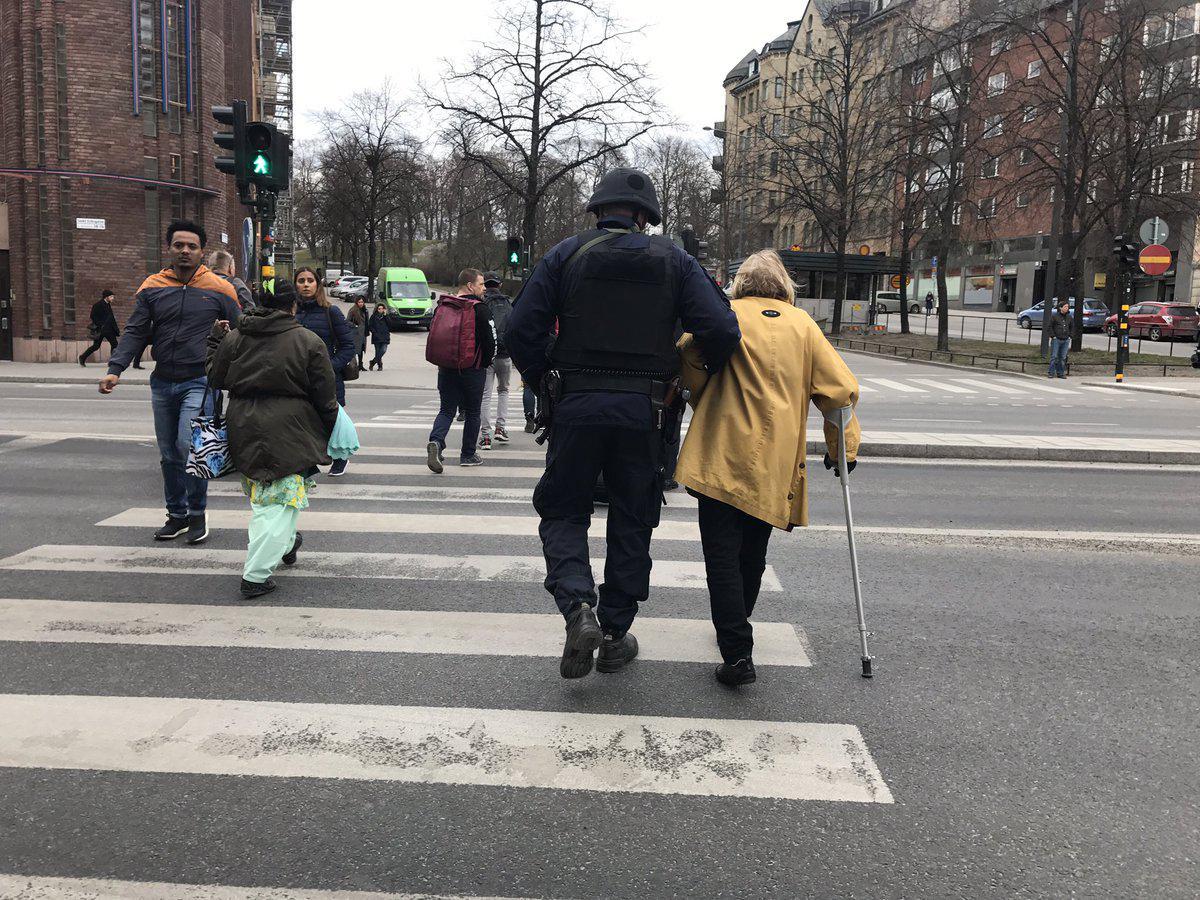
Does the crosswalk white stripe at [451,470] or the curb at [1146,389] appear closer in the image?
the crosswalk white stripe at [451,470]

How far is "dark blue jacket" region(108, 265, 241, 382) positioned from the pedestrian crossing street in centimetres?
115

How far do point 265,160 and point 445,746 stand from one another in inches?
378

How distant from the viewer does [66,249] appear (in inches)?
944

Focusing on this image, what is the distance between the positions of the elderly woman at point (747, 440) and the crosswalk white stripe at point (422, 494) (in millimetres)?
3857

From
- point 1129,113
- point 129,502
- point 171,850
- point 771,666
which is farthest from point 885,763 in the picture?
point 1129,113

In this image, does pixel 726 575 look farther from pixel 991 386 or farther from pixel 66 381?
pixel 991 386

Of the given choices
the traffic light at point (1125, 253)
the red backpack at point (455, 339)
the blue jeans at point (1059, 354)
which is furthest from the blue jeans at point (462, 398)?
the traffic light at point (1125, 253)

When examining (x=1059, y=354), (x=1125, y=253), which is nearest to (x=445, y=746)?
(x=1059, y=354)

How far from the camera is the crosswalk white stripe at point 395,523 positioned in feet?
23.5

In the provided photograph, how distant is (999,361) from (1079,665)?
2799 cm

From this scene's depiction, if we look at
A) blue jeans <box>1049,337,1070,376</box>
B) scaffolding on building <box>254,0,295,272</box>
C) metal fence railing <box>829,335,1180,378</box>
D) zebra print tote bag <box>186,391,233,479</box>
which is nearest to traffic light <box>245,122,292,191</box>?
zebra print tote bag <box>186,391,233,479</box>

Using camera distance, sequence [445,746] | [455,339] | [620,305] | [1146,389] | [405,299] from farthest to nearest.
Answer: [405,299] → [1146,389] → [455,339] → [620,305] → [445,746]

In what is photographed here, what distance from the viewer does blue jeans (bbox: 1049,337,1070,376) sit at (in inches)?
1022

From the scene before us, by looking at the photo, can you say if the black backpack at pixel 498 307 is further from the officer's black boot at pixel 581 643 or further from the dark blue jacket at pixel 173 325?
the officer's black boot at pixel 581 643
